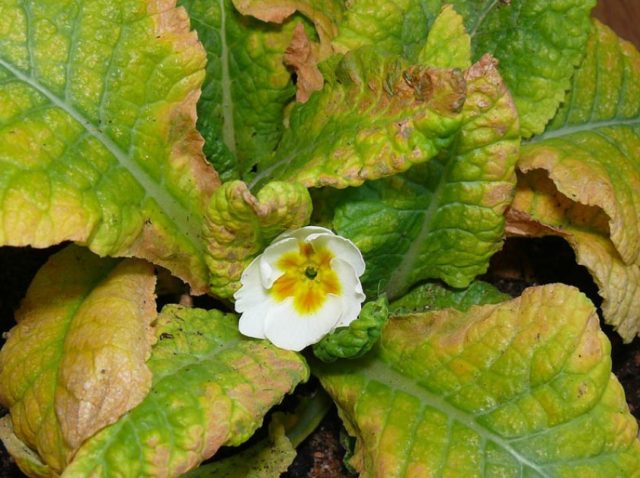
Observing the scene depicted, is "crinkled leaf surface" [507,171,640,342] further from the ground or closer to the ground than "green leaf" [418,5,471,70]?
closer to the ground

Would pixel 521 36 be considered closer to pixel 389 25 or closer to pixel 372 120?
pixel 389 25

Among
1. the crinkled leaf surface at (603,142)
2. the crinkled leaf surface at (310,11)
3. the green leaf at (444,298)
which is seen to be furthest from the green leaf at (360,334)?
the crinkled leaf surface at (310,11)

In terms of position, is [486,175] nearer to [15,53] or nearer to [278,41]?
[278,41]

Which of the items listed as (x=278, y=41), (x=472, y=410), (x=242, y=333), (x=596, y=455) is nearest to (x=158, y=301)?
(x=242, y=333)

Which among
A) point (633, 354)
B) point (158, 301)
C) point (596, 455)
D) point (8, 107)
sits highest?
point (8, 107)

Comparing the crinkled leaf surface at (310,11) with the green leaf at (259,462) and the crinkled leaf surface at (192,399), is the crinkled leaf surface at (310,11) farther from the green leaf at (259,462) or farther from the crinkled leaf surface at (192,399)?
the green leaf at (259,462)

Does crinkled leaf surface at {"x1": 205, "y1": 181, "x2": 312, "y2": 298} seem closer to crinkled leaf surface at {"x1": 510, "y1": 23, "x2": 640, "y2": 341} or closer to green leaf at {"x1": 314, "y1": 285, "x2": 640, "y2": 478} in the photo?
green leaf at {"x1": 314, "y1": 285, "x2": 640, "y2": 478}

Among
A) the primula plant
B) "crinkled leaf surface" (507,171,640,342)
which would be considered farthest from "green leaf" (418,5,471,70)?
"crinkled leaf surface" (507,171,640,342)
